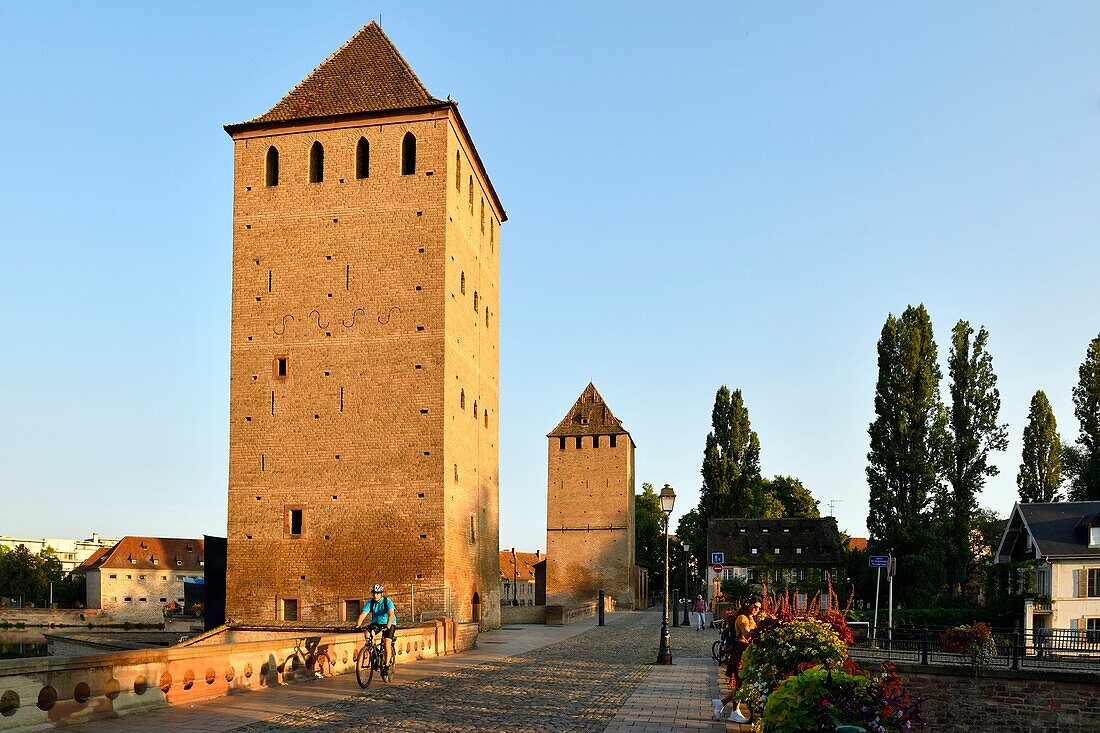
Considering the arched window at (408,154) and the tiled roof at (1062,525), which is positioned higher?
the arched window at (408,154)

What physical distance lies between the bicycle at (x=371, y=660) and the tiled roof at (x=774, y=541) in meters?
49.5

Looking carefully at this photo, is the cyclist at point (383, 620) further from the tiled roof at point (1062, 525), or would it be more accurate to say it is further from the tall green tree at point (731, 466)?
the tall green tree at point (731, 466)

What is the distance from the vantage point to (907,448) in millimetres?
45750

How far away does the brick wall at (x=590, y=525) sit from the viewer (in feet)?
233

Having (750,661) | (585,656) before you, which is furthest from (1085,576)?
(750,661)

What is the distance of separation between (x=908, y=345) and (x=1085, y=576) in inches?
534

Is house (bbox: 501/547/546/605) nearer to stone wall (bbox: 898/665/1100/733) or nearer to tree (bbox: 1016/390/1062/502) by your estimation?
tree (bbox: 1016/390/1062/502)

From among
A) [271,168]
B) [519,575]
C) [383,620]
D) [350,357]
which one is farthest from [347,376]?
[519,575]

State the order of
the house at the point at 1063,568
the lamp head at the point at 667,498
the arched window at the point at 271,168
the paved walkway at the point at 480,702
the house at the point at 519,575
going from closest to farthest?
1. the paved walkway at the point at 480,702
2. the lamp head at the point at 667,498
3. the arched window at the point at 271,168
4. the house at the point at 1063,568
5. the house at the point at 519,575

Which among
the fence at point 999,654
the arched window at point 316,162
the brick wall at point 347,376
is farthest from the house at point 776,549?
the fence at point 999,654

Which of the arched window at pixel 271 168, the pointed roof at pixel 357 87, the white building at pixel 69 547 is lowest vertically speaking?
the white building at pixel 69 547

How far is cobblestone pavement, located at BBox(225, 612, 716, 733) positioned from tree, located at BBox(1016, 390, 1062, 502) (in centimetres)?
3690

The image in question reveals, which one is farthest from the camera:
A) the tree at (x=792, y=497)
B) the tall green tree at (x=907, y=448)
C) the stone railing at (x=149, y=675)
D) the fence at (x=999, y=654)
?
the tree at (x=792, y=497)

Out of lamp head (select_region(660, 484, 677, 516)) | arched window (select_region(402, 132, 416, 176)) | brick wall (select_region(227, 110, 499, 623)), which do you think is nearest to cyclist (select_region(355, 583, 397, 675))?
lamp head (select_region(660, 484, 677, 516))
